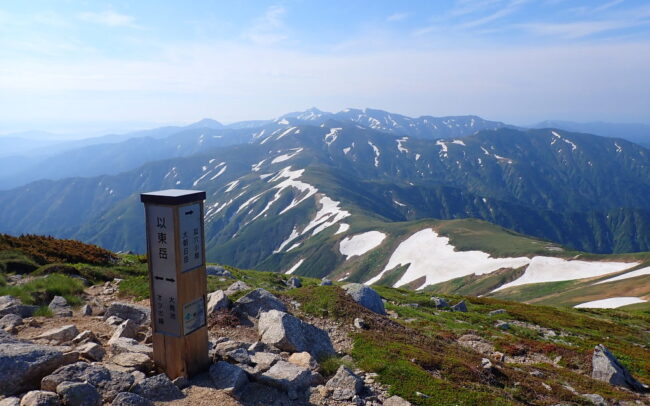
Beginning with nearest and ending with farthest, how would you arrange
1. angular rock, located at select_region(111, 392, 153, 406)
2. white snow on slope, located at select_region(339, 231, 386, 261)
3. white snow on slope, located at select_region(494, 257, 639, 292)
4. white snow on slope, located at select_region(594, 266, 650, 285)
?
angular rock, located at select_region(111, 392, 153, 406), white snow on slope, located at select_region(594, 266, 650, 285), white snow on slope, located at select_region(494, 257, 639, 292), white snow on slope, located at select_region(339, 231, 386, 261)

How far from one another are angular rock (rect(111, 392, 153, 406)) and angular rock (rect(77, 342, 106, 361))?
9.72 ft

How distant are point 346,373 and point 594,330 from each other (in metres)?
31.5

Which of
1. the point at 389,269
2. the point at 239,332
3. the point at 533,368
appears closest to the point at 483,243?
the point at 389,269

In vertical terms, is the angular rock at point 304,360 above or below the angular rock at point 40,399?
below

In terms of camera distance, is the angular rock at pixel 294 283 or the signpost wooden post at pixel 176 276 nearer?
the signpost wooden post at pixel 176 276

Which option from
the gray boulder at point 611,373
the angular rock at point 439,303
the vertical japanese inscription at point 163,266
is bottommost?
the angular rock at point 439,303

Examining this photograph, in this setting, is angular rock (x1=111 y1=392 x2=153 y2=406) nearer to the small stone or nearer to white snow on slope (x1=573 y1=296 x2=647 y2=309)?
the small stone

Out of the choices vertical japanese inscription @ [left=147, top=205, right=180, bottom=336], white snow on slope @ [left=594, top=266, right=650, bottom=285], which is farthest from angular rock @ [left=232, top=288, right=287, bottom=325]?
white snow on slope @ [left=594, top=266, right=650, bottom=285]

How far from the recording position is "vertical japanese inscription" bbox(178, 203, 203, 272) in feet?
35.6

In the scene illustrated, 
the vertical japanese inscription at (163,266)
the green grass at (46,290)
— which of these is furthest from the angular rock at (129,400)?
the green grass at (46,290)

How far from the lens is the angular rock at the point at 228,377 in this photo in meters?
10.8

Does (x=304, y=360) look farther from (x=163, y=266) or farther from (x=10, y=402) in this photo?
(x=10, y=402)

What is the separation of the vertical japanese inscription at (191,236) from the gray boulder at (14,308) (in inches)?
391

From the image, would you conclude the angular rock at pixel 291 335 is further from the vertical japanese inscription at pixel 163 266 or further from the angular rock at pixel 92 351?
the angular rock at pixel 92 351
